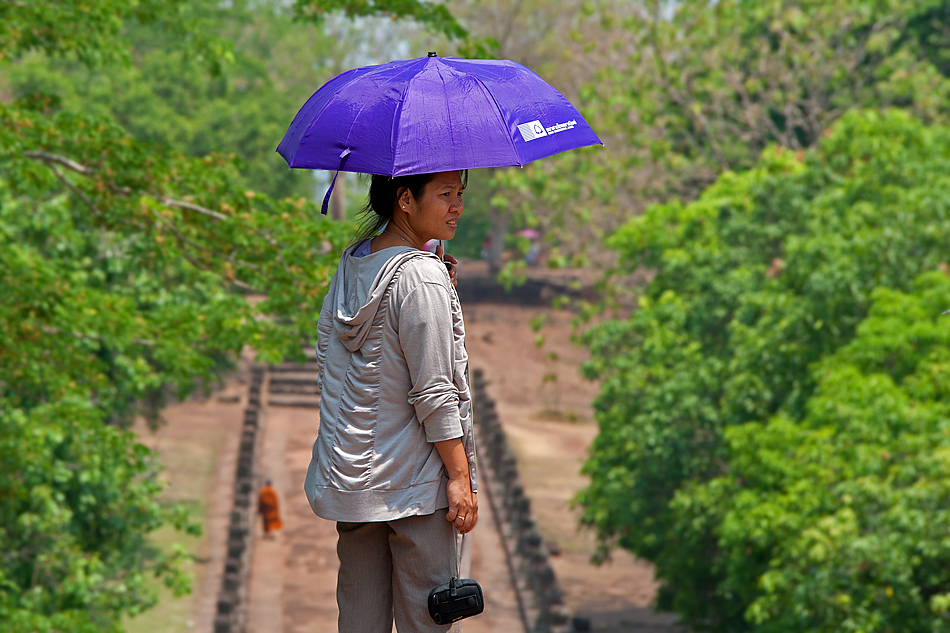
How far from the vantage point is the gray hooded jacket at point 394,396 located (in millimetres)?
2627

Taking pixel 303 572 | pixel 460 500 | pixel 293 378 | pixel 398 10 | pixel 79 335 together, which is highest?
pixel 398 10

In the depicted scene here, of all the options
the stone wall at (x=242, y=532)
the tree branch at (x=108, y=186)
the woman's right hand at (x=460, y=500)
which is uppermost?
the tree branch at (x=108, y=186)

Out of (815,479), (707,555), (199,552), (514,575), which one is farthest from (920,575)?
(199,552)

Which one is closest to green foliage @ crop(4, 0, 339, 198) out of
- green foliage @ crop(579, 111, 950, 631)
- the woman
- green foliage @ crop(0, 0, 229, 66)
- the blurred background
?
the blurred background

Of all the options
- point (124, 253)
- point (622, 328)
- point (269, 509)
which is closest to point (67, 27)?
point (124, 253)

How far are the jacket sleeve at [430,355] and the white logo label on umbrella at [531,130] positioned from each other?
483 millimetres

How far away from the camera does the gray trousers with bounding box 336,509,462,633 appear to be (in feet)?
8.93

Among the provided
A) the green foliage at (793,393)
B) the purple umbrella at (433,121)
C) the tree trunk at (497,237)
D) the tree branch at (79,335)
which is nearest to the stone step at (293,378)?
the tree trunk at (497,237)

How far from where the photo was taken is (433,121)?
272 centimetres

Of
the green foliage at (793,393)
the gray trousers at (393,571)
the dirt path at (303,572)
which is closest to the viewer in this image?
the gray trousers at (393,571)

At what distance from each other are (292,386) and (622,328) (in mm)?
15048

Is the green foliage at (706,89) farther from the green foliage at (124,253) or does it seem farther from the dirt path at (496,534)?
the green foliage at (124,253)

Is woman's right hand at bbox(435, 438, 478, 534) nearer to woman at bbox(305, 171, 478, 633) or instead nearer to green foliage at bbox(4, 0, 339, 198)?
woman at bbox(305, 171, 478, 633)

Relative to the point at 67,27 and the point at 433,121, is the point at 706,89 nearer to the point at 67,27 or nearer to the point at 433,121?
the point at 67,27
